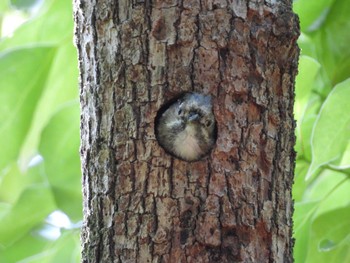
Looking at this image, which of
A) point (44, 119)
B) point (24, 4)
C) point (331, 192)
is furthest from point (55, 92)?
point (331, 192)

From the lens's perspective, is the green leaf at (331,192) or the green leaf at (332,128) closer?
the green leaf at (332,128)

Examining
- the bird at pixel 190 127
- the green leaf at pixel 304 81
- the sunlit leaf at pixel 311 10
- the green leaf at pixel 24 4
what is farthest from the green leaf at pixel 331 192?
the green leaf at pixel 24 4

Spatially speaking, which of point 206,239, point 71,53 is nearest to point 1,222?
point 71,53

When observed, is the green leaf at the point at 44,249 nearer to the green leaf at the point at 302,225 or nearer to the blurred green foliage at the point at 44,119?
the blurred green foliage at the point at 44,119

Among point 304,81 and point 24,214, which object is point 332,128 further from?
point 24,214

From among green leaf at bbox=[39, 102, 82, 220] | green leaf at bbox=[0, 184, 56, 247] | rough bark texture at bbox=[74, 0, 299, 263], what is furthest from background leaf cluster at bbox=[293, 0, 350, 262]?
green leaf at bbox=[0, 184, 56, 247]

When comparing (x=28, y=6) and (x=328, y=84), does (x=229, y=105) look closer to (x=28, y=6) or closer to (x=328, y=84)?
(x=328, y=84)

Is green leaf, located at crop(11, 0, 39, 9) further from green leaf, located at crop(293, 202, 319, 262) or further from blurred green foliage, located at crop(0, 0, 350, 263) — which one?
green leaf, located at crop(293, 202, 319, 262)
